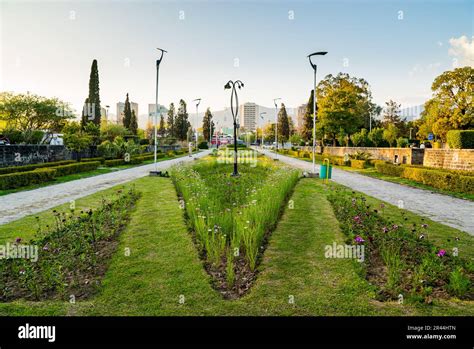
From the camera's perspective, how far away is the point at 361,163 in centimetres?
2555

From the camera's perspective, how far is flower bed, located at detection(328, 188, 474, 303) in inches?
167

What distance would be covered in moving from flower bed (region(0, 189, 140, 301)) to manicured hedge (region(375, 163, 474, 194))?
13143mm

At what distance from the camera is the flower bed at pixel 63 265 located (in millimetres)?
4367

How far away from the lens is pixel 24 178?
14500 millimetres

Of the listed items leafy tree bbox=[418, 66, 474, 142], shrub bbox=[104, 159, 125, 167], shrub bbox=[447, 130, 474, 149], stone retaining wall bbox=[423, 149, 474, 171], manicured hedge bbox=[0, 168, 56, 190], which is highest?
leafy tree bbox=[418, 66, 474, 142]

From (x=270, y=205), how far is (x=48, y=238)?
468cm

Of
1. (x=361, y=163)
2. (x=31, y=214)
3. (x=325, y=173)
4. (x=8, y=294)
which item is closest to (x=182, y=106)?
(x=361, y=163)

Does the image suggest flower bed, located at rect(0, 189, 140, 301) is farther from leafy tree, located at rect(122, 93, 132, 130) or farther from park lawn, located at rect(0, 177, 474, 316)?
leafy tree, located at rect(122, 93, 132, 130)

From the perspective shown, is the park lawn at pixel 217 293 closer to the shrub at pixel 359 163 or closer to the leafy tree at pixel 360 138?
the shrub at pixel 359 163

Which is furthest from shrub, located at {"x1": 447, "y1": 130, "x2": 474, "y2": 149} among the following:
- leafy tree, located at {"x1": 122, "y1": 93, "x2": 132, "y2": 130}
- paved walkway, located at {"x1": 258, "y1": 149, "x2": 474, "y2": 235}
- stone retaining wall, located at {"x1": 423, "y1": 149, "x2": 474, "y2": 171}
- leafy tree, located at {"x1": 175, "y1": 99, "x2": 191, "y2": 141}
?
leafy tree, located at {"x1": 175, "y1": 99, "x2": 191, "y2": 141}

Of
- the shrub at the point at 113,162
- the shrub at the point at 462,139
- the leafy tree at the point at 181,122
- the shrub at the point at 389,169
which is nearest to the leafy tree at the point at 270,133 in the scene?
the leafy tree at the point at 181,122

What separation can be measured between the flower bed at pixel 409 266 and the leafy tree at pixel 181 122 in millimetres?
72720

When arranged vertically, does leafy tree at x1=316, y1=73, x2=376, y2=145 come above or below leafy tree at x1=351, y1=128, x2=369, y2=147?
above

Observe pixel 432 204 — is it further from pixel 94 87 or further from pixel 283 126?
pixel 283 126
